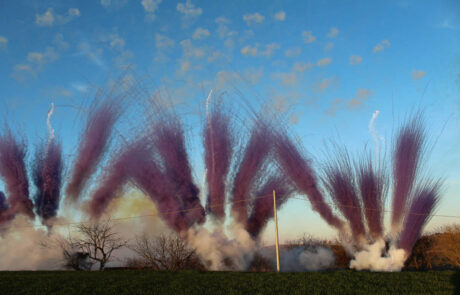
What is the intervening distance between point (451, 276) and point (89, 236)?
3617 cm

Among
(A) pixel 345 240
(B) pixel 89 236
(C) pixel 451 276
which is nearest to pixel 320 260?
(A) pixel 345 240

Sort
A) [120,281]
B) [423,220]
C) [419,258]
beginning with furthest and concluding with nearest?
[419,258] → [423,220] → [120,281]

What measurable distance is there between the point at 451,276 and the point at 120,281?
77.1 ft

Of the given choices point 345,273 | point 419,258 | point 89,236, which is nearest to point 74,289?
point 345,273

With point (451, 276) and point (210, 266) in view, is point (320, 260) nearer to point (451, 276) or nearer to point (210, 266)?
point (210, 266)

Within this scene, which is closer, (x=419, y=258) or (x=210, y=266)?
(x=210, y=266)

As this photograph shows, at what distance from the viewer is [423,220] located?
4203cm

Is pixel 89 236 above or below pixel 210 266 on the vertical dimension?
above

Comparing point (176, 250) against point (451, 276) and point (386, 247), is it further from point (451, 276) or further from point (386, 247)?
point (451, 276)

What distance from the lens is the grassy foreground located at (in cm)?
2177

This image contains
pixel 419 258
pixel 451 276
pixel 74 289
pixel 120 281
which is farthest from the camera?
pixel 419 258

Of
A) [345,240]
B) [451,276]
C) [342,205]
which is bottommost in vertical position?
[451,276]

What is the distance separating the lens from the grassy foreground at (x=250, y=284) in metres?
21.8

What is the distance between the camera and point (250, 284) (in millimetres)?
Result: 24141
